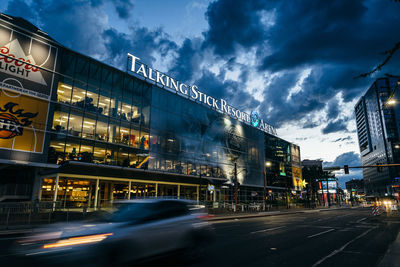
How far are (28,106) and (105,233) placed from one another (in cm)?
2369

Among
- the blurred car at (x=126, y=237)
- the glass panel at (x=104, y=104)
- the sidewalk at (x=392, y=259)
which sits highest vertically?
the glass panel at (x=104, y=104)

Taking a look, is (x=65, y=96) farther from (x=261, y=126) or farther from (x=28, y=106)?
(x=261, y=126)

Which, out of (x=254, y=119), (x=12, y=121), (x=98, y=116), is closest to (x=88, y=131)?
(x=98, y=116)

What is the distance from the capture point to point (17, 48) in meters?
24.3

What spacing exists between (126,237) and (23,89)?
24.5 m

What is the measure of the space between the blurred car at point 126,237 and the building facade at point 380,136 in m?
135

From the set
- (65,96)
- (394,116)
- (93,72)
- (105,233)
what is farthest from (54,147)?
(394,116)

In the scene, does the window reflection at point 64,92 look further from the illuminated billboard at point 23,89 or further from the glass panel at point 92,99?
the glass panel at point 92,99

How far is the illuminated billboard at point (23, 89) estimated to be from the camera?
2277 centimetres

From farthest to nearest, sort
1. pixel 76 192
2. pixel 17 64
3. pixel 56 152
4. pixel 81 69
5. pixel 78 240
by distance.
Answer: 1. pixel 81 69
2. pixel 76 192
3. pixel 56 152
4. pixel 17 64
5. pixel 78 240

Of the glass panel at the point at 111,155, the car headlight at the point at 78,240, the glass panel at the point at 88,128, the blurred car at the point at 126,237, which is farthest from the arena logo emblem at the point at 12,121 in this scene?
the car headlight at the point at 78,240

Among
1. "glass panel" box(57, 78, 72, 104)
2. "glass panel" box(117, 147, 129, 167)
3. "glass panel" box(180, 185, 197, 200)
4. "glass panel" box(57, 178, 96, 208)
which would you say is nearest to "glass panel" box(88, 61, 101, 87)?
"glass panel" box(57, 78, 72, 104)

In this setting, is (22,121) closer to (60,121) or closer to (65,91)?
(60,121)

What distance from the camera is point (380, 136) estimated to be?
145875mm
